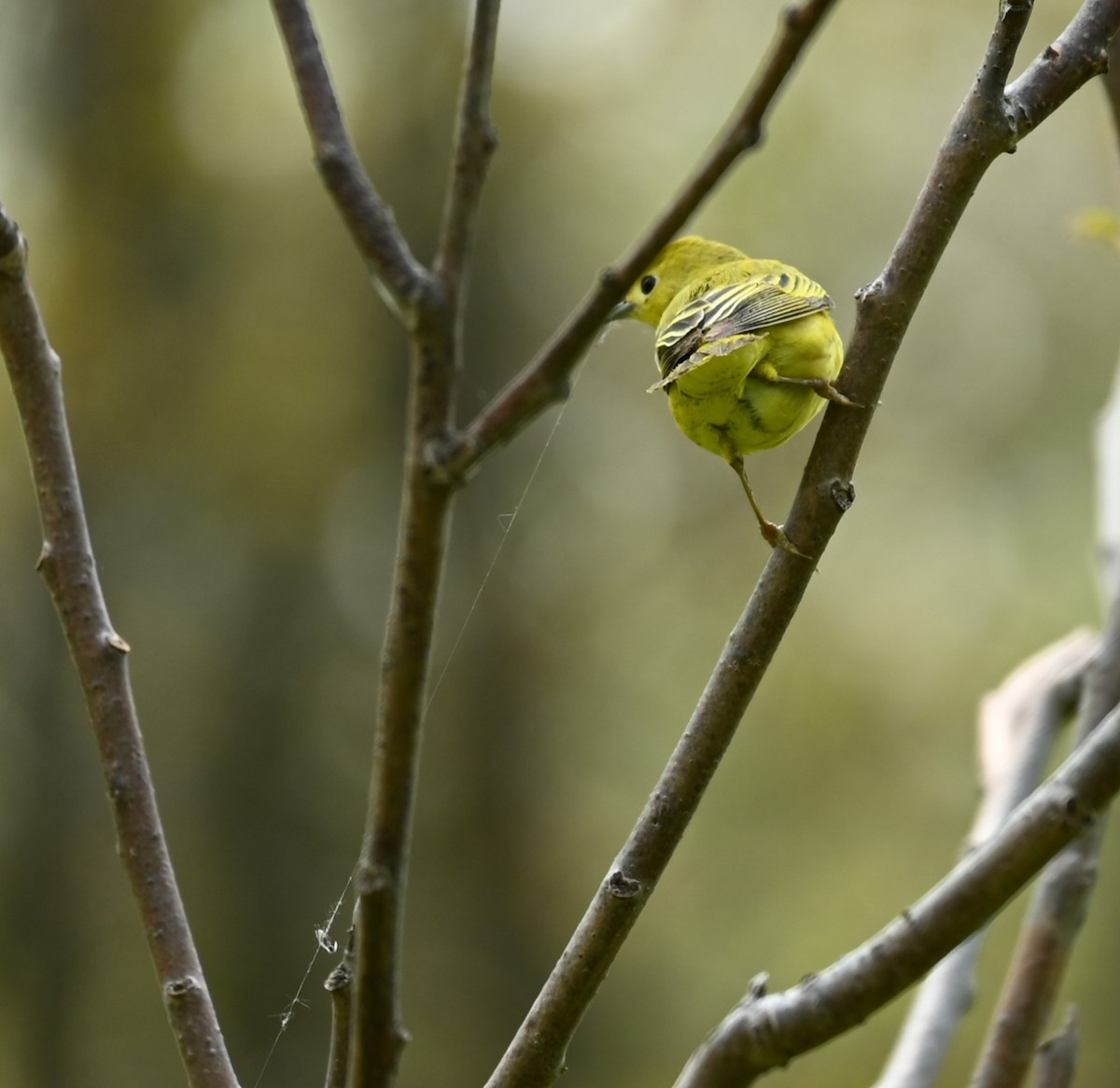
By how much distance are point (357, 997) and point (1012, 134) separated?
3.16 feet

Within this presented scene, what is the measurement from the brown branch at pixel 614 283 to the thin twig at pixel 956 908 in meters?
0.40

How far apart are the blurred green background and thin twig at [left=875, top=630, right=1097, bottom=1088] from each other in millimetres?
3191

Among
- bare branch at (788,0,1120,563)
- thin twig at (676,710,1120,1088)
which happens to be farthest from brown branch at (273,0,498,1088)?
bare branch at (788,0,1120,563)

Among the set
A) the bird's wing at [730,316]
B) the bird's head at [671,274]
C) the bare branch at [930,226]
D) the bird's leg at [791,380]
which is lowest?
the bare branch at [930,226]

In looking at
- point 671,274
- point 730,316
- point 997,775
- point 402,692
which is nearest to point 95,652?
point 402,692

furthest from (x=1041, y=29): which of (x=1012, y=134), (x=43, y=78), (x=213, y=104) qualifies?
(x=1012, y=134)

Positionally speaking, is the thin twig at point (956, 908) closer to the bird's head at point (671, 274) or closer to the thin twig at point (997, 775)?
the thin twig at point (997, 775)

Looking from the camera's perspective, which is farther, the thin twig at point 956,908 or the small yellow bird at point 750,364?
the small yellow bird at point 750,364

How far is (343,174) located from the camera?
2.30 feet

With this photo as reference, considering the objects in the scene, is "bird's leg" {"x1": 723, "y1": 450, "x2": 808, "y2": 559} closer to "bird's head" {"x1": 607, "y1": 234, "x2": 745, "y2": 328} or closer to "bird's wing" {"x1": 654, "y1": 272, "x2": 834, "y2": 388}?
"bird's wing" {"x1": 654, "y1": 272, "x2": 834, "y2": 388}

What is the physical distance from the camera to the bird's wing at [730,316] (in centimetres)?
189

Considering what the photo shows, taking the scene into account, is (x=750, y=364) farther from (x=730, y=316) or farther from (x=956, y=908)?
(x=956, y=908)

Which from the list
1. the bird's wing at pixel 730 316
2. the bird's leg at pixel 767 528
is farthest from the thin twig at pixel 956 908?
the bird's wing at pixel 730 316

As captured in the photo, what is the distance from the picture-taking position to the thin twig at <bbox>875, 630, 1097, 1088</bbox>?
171 cm
